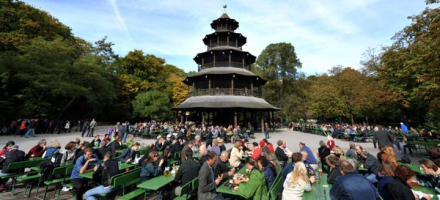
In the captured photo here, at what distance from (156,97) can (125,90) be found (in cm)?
858

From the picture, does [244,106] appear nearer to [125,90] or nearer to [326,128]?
[326,128]

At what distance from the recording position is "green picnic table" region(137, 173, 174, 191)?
432 centimetres

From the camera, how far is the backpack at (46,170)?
546cm

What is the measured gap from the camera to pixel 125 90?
138 ft

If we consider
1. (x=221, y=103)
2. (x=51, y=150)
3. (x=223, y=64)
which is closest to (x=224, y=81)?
(x=223, y=64)

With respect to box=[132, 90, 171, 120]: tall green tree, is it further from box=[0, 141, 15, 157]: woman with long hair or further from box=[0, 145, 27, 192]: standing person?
box=[0, 145, 27, 192]: standing person

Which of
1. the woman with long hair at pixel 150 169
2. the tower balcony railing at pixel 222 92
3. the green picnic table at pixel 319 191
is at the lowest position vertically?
the green picnic table at pixel 319 191

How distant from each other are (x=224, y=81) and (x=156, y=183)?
20385 mm

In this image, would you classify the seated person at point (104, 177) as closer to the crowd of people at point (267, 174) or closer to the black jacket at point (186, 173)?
the crowd of people at point (267, 174)

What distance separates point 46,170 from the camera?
5547 millimetres

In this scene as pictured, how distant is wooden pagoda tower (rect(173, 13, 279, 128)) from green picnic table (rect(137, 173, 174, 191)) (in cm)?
A: 1519

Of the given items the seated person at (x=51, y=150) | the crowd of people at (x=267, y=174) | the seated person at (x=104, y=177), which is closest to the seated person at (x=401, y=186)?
the crowd of people at (x=267, y=174)

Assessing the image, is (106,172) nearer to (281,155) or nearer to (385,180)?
(281,155)

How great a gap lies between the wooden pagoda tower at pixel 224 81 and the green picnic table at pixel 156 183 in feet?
49.8
